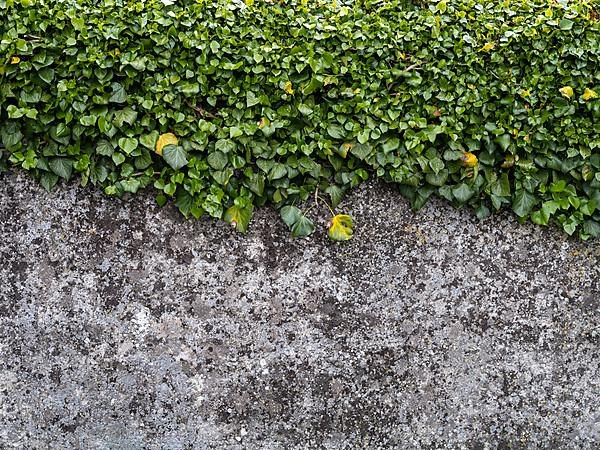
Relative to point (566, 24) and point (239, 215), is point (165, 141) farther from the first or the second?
point (566, 24)

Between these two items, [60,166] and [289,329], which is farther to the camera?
[289,329]

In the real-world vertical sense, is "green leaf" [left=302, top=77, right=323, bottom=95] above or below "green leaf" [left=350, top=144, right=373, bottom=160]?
above

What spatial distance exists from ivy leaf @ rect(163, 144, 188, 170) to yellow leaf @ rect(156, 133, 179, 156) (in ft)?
0.05

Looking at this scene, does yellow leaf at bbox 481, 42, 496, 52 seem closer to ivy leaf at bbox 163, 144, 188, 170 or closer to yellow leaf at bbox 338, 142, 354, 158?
yellow leaf at bbox 338, 142, 354, 158

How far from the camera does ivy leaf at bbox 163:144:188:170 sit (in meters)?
2.51

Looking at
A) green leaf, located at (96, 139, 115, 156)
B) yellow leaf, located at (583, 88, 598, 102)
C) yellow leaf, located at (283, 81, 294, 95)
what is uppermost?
yellow leaf, located at (583, 88, 598, 102)

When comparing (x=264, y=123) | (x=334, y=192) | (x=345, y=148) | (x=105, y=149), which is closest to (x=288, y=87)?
(x=264, y=123)

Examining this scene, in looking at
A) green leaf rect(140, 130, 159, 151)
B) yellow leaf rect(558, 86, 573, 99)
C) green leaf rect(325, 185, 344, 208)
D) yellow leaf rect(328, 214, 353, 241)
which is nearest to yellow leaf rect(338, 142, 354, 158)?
green leaf rect(325, 185, 344, 208)

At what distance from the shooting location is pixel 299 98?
2541 mm

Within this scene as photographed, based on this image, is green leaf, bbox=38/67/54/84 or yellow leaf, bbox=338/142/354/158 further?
yellow leaf, bbox=338/142/354/158

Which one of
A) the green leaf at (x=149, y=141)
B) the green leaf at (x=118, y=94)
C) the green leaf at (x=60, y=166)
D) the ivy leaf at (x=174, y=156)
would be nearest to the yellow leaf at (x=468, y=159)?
the ivy leaf at (x=174, y=156)

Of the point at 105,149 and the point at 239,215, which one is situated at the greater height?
the point at 105,149

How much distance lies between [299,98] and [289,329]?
39.0 inches

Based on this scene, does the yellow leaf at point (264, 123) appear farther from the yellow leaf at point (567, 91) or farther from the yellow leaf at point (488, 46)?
the yellow leaf at point (567, 91)
